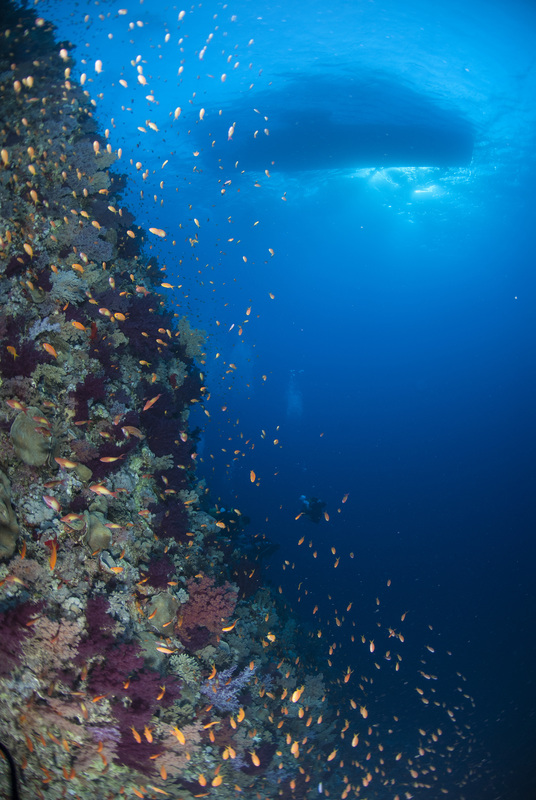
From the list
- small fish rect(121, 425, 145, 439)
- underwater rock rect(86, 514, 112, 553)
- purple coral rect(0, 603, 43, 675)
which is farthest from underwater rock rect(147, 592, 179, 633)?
small fish rect(121, 425, 145, 439)

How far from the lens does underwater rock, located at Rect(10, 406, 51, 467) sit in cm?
500

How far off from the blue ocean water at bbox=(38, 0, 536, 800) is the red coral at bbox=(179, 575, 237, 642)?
215 inches

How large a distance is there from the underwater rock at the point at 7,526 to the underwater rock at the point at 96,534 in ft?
3.02

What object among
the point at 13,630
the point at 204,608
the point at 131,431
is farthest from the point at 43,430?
the point at 204,608

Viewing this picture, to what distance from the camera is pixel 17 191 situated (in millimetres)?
7559

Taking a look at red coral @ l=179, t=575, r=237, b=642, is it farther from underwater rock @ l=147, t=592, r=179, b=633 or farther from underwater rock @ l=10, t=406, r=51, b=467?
underwater rock @ l=10, t=406, r=51, b=467

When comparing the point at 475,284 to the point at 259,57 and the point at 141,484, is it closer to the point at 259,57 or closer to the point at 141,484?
the point at 259,57

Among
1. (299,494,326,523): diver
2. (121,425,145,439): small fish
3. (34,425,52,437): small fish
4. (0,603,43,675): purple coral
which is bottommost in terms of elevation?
(0,603,43,675): purple coral

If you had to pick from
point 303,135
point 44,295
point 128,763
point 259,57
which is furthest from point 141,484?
point 303,135

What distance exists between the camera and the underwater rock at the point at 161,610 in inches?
232

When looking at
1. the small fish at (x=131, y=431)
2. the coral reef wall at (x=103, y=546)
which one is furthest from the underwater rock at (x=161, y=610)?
the small fish at (x=131, y=431)

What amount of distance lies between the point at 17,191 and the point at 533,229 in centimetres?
3857

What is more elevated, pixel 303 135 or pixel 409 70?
pixel 303 135

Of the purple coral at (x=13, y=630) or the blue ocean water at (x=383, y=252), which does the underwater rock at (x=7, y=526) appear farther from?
the blue ocean water at (x=383, y=252)
